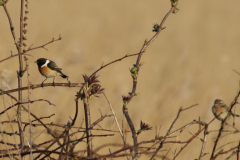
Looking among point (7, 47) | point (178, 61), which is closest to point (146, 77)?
point (178, 61)

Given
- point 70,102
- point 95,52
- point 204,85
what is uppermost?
point 95,52

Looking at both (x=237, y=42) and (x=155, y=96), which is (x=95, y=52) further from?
(x=237, y=42)

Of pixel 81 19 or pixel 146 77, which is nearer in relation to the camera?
pixel 146 77

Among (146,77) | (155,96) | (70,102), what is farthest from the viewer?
(146,77)

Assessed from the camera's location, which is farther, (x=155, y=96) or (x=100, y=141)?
(x=155, y=96)

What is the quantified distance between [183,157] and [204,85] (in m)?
4.14

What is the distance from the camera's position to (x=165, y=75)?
38.9 feet

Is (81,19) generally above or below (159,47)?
above

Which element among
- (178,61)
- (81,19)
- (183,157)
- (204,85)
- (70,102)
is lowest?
(183,157)

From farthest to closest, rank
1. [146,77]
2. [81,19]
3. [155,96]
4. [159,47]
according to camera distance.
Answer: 1. [81,19]
2. [159,47]
3. [146,77]
4. [155,96]

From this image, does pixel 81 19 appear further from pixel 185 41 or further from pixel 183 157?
pixel 183 157

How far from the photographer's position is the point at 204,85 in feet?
37.6

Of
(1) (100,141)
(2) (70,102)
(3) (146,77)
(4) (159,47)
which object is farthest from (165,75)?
(1) (100,141)

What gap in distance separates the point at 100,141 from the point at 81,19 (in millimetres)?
9079
